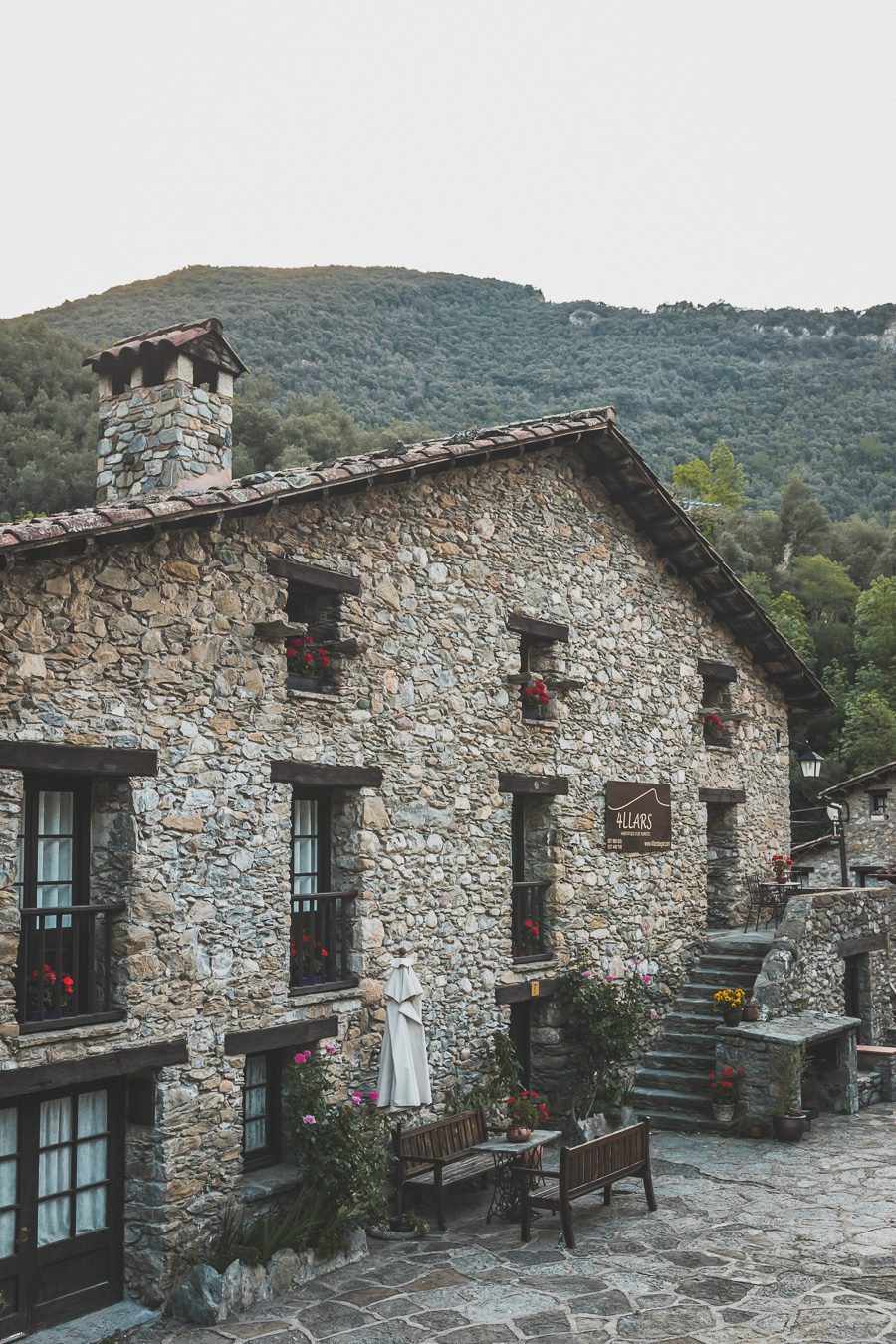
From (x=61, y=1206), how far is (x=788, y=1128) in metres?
7.94

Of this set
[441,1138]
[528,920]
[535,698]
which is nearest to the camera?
[441,1138]

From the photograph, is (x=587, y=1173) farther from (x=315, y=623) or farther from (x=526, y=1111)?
(x=315, y=623)

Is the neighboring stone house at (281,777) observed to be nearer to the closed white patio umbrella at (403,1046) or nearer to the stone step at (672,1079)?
the closed white patio umbrella at (403,1046)

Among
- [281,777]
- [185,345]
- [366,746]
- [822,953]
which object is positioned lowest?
[822,953]

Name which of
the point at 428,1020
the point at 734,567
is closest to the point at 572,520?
the point at 428,1020

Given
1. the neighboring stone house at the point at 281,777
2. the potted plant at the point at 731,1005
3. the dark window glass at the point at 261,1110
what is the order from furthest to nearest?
1. the potted plant at the point at 731,1005
2. the dark window glass at the point at 261,1110
3. the neighboring stone house at the point at 281,777

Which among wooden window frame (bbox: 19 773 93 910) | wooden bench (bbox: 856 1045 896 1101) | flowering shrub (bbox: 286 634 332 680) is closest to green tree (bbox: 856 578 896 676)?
wooden bench (bbox: 856 1045 896 1101)

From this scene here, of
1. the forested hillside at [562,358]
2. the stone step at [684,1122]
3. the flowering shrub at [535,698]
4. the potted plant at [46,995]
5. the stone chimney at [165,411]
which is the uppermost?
the forested hillside at [562,358]

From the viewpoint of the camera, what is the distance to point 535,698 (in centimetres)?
1301

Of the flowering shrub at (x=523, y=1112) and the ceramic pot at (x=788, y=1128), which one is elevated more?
the flowering shrub at (x=523, y=1112)

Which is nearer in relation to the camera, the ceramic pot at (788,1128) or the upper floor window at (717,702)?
the ceramic pot at (788,1128)

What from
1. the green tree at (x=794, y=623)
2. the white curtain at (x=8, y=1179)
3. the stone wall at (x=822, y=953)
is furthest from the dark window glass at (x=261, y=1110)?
the green tree at (x=794, y=623)

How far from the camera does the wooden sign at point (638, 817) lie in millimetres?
14008

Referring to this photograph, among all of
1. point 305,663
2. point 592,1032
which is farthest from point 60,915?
point 592,1032
